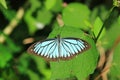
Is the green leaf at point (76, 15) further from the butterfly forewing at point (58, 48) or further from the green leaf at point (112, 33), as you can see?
the butterfly forewing at point (58, 48)

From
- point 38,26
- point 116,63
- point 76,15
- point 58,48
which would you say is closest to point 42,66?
point 38,26

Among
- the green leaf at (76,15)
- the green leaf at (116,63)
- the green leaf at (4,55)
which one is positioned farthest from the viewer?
the green leaf at (4,55)

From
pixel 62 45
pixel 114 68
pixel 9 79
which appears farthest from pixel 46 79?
pixel 62 45

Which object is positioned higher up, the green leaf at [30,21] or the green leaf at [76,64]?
the green leaf at [76,64]

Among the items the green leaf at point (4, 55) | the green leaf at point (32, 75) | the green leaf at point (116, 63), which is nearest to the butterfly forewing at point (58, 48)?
the green leaf at point (116, 63)

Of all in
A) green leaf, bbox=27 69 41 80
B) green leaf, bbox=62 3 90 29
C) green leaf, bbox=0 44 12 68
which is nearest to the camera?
green leaf, bbox=62 3 90 29

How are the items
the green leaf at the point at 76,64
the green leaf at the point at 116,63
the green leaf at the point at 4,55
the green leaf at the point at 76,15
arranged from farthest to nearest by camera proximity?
the green leaf at the point at 4,55, the green leaf at the point at 76,15, the green leaf at the point at 116,63, the green leaf at the point at 76,64

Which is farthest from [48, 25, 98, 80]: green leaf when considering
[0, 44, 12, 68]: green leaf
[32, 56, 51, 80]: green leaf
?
[32, 56, 51, 80]: green leaf

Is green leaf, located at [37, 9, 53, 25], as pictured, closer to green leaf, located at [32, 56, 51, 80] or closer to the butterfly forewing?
green leaf, located at [32, 56, 51, 80]
